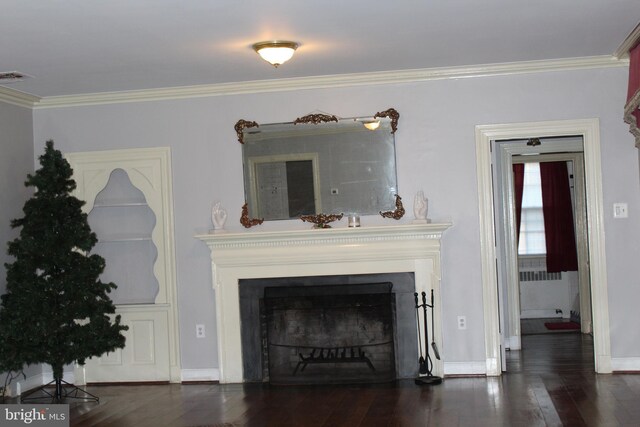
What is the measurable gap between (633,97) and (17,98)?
477 cm

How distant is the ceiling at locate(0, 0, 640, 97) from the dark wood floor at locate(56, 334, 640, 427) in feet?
8.06

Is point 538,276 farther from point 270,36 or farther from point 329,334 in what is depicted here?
point 270,36

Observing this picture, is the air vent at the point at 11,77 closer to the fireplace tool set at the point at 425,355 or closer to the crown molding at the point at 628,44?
the fireplace tool set at the point at 425,355

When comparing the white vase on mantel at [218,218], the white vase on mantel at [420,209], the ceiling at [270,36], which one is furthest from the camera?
the white vase on mantel at [218,218]

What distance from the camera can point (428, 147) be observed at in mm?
6844

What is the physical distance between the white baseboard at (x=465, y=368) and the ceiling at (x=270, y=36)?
237 centimetres

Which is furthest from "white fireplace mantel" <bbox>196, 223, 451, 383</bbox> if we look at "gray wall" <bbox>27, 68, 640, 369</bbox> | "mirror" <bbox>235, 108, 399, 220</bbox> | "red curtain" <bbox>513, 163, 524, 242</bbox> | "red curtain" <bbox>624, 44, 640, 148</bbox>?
"red curtain" <bbox>513, 163, 524, 242</bbox>

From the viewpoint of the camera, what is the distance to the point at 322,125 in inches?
273

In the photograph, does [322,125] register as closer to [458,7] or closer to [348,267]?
[348,267]

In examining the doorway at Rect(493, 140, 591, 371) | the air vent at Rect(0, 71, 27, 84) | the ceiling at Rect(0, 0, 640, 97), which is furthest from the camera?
the doorway at Rect(493, 140, 591, 371)

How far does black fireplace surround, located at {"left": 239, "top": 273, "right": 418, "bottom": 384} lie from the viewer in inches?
268

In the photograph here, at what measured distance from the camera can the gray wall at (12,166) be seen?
22.4 ft

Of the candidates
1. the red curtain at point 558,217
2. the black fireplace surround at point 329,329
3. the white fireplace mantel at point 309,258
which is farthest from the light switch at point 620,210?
the red curtain at point 558,217

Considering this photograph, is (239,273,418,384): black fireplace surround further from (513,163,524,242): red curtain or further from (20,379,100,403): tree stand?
(513,163,524,242): red curtain
